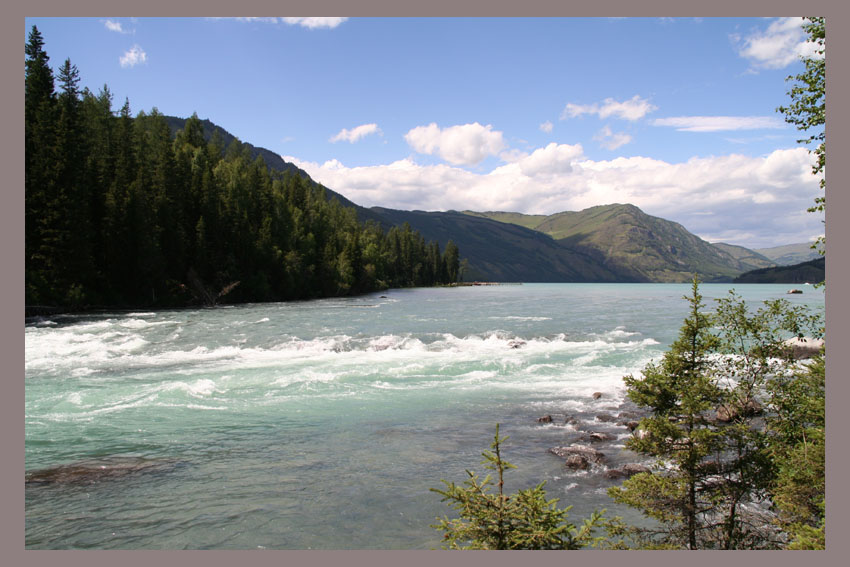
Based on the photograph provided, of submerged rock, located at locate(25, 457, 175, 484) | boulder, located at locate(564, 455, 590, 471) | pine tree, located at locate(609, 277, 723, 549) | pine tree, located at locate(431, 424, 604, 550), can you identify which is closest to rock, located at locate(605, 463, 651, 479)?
boulder, located at locate(564, 455, 590, 471)

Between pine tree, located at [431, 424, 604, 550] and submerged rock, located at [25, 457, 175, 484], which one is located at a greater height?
pine tree, located at [431, 424, 604, 550]

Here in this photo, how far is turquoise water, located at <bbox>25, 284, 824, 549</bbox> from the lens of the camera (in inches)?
359

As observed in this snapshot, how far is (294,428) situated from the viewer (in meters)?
14.9

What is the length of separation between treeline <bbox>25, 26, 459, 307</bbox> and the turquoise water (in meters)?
19.8

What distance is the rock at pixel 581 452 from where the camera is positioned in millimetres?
12266

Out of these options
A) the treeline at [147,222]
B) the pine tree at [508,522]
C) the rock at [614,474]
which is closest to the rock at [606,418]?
the rock at [614,474]

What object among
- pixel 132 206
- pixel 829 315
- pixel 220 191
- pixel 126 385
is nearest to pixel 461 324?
pixel 126 385

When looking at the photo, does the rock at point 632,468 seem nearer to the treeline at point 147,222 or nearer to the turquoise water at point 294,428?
the turquoise water at point 294,428

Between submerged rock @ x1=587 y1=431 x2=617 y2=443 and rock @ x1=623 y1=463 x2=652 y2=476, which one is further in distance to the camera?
submerged rock @ x1=587 y1=431 x2=617 y2=443

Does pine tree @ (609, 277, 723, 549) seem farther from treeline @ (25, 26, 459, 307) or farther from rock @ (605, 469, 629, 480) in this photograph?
treeline @ (25, 26, 459, 307)

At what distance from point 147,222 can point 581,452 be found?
60.8 meters

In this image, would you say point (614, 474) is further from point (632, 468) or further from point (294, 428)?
point (294, 428)

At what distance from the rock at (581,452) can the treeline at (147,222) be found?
159 feet

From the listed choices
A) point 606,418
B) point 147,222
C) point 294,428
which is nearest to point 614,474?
point 606,418
